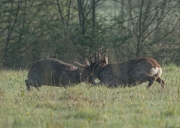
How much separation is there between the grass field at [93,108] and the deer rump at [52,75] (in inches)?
50.2

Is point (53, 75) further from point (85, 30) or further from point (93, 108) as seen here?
point (85, 30)

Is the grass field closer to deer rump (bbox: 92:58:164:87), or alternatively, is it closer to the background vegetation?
deer rump (bbox: 92:58:164:87)

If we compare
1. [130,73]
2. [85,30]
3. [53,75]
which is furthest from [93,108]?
[85,30]

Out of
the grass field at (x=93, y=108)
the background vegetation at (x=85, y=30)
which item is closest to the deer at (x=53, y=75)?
the grass field at (x=93, y=108)

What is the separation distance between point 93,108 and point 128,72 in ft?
15.7

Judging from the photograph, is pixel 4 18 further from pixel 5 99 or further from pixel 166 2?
pixel 5 99

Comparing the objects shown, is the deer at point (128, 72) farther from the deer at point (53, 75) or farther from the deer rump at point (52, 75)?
the deer rump at point (52, 75)

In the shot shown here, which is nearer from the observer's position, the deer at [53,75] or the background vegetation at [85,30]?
the deer at [53,75]

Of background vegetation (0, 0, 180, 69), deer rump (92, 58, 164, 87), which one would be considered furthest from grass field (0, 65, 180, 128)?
background vegetation (0, 0, 180, 69)

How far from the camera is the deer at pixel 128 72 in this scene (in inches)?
525

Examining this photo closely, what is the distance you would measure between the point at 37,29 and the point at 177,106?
1750 cm

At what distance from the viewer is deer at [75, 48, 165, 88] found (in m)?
13.3

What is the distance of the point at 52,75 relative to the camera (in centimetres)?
1339

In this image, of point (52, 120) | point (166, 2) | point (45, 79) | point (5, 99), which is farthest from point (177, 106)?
point (166, 2)
